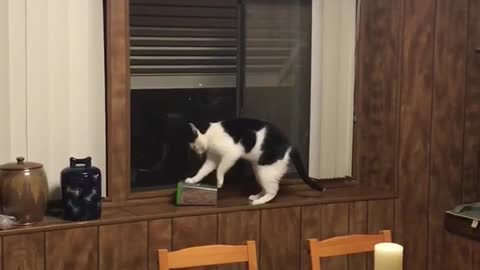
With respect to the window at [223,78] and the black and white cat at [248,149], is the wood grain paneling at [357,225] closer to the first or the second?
the window at [223,78]

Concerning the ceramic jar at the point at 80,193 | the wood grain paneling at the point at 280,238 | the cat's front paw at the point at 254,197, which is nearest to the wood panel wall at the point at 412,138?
the wood grain paneling at the point at 280,238

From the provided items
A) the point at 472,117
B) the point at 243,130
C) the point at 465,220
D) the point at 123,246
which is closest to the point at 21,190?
the point at 123,246

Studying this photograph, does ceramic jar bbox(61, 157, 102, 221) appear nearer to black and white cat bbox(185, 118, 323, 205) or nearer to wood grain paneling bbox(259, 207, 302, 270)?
black and white cat bbox(185, 118, 323, 205)

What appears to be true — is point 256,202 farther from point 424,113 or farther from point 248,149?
point 424,113

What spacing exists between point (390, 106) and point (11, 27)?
1.62 m

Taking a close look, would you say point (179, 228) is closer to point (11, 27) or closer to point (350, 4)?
point (11, 27)

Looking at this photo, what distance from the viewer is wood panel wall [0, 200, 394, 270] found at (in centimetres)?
250

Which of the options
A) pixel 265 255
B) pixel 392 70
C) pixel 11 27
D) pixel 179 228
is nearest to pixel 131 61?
pixel 11 27

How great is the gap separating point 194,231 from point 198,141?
0.38 m

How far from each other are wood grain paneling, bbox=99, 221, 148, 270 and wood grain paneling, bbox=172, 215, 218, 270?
126 mm

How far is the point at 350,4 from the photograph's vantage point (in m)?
3.28

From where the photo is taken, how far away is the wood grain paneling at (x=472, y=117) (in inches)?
128

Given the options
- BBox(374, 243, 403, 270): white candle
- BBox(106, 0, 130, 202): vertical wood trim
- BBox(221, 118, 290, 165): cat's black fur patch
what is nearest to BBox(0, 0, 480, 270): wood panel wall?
BBox(221, 118, 290, 165): cat's black fur patch

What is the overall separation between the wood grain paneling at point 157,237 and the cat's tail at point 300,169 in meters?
0.65
